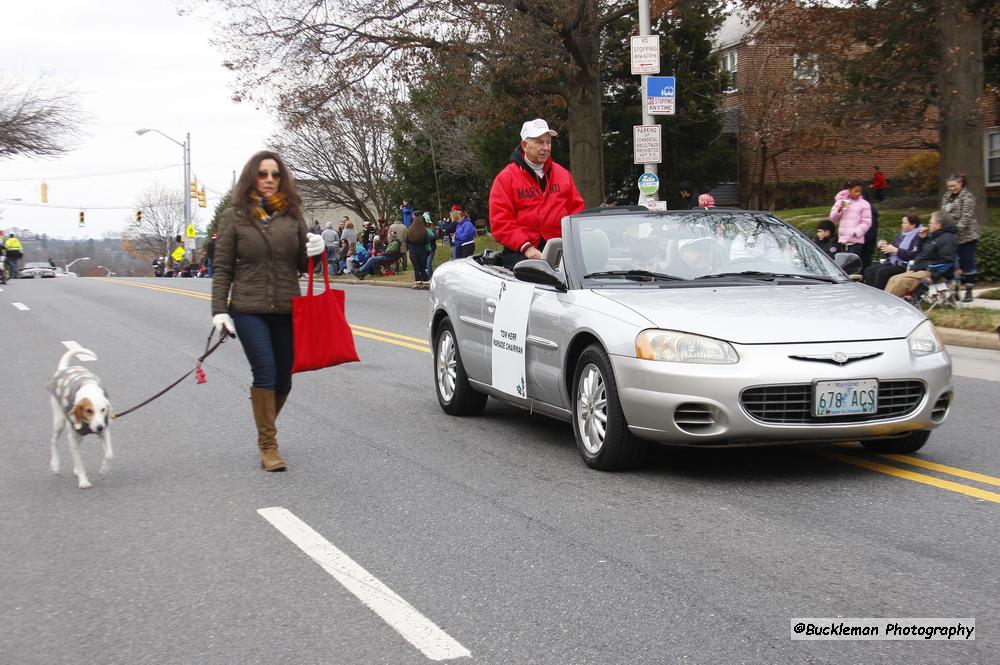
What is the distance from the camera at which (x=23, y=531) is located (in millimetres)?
6023

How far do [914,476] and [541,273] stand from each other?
244cm

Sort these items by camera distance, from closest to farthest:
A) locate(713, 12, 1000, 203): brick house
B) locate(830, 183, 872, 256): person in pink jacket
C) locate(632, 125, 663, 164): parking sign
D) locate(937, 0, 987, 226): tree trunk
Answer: locate(830, 183, 872, 256): person in pink jacket, locate(632, 125, 663, 164): parking sign, locate(937, 0, 987, 226): tree trunk, locate(713, 12, 1000, 203): brick house

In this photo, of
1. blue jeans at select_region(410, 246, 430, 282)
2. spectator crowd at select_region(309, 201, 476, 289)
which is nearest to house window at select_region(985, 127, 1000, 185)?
spectator crowd at select_region(309, 201, 476, 289)

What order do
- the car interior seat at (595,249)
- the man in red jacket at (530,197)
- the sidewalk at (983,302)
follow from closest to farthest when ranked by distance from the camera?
the car interior seat at (595,249) < the man in red jacket at (530,197) < the sidewalk at (983,302)

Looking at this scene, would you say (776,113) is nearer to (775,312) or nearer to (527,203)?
(527,203)

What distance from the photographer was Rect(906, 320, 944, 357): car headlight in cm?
652

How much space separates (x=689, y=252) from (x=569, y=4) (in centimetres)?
1720

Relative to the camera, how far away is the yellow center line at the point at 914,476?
6121 millimetres

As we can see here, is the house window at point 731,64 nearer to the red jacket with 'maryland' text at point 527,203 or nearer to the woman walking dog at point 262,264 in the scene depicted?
the red jacket with 'maryland' text at point 527,203

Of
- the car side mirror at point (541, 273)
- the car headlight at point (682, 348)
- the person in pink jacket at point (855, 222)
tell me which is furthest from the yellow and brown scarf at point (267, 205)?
the person in pink jacket at point (855, 222)

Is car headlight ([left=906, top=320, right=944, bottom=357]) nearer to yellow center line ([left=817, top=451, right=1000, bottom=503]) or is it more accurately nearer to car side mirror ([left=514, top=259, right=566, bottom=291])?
yellow center line ([left=817, top=451, right=1000, bottom=503])

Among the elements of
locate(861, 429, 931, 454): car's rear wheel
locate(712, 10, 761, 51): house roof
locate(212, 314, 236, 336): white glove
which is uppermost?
locate(712, 10, 761, 51): house roof

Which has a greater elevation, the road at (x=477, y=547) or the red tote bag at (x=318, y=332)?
the red tote bag at (x=318, y=332)

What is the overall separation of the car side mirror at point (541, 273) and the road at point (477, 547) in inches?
41.8
